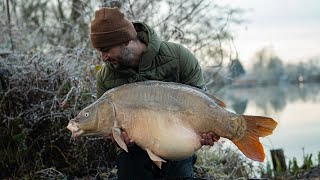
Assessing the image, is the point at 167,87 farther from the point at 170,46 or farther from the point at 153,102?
the point at 170,46

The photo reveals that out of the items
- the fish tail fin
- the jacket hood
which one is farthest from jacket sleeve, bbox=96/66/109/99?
the fish tail fin

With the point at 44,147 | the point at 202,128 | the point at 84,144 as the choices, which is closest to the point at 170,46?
the point at 202,128

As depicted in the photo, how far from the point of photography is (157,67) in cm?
324

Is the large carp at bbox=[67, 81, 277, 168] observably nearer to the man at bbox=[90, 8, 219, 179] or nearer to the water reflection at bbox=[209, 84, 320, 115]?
the man at bbox=[90, 8, 219, 179]

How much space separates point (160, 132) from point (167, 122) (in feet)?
0.23

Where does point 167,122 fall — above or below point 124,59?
below

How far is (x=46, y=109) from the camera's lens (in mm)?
4711

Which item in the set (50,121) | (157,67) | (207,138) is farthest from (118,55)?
(50,121)

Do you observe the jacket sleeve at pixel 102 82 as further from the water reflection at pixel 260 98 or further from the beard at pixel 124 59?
the water reflection at pixel 260 98

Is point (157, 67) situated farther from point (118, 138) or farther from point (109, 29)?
point (118, 138)

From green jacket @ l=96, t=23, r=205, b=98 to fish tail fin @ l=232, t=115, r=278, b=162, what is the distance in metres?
0.65

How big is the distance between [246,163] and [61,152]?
2260 mm

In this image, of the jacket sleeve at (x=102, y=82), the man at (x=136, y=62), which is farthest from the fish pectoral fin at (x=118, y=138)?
the jacket sleeve at (x=102, y=82)

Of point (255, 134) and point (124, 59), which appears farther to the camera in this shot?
point (124, 59)
